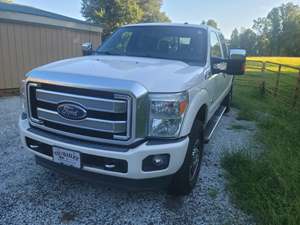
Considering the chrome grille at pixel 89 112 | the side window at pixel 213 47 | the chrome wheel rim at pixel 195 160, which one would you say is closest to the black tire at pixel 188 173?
the chrome wheel rim at pixel 195 160

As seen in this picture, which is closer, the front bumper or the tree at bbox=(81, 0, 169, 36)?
the front bumper

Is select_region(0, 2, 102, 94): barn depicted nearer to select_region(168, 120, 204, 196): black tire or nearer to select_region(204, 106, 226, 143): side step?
select_region(204, 106, 226, 143): side step

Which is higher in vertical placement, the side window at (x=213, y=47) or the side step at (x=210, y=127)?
the side window at (x=213, y=47)

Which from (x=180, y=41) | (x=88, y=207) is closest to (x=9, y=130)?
(x=88, y=207)

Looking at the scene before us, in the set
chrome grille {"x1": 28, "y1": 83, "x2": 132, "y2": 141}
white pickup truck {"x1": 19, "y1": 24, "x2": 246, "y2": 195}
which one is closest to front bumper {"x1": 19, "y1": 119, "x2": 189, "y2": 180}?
white pickup truck {"x1": 19, "y1": 24, "x2": 246, "y2": 195}

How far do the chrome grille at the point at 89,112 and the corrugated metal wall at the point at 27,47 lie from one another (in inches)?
276

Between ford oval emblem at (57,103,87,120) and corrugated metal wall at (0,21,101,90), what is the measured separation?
24.0 feet

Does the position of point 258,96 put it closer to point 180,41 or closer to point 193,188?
point 180,41

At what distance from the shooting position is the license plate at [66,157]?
7.65 feet

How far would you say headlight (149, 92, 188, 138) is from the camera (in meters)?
2.19

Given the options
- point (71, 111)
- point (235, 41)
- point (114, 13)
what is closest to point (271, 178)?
point (71, 111)

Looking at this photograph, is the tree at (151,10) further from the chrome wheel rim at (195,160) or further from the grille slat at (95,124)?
the grille slat at (95,124)

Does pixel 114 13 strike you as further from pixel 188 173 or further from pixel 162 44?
pixel 188 173

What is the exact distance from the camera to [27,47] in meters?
8.91
